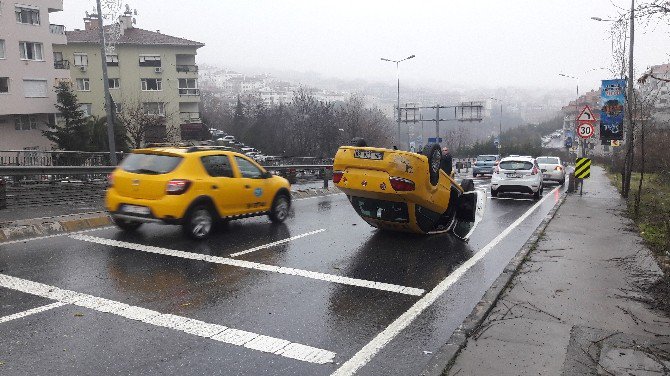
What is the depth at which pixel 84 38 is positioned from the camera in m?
57.5

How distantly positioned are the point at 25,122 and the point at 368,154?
44.2 m

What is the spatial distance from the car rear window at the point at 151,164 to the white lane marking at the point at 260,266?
1.30 meters

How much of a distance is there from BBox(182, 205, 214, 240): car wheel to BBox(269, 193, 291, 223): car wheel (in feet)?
6.72

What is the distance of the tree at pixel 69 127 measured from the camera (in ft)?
132

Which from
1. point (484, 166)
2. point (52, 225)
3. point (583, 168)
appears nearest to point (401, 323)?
point (52, 225)

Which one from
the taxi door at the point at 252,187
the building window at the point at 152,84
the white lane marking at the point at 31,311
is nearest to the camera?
the white lane marking at the point at 31,311

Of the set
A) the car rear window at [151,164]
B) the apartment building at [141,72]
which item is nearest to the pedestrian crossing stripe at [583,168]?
the car rear window at [151,164]

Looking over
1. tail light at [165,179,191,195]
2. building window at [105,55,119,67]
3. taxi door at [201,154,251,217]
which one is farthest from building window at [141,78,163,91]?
tail light at [165,179,191,195]

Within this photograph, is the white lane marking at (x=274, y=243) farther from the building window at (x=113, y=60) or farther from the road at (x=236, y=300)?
the building window at (x=113, y=60)

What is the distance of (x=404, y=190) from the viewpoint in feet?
29.1

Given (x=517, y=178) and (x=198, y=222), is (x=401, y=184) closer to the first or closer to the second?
(x=198, y=222)

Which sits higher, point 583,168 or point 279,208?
point 583,168

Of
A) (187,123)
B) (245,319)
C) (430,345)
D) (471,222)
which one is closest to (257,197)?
(471,222)

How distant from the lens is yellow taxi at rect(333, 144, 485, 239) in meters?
8.91
